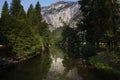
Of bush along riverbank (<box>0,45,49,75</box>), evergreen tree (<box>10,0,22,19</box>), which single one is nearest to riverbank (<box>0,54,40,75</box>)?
bush along riverbank (<box>0,45,49,75</box>)

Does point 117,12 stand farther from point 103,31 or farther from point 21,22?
point 21,22

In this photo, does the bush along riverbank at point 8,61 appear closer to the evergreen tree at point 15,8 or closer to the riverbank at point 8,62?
the riverbank at point 8,62

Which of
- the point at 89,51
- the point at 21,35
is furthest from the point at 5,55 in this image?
the point at 89,51

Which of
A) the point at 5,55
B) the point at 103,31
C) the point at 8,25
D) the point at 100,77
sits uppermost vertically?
the point at 8,25

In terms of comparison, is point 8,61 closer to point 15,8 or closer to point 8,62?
point 8,62

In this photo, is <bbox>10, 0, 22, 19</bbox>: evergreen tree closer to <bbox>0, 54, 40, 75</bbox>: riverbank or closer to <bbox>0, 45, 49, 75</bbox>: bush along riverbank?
<bbox>0, 45, 49, 75</bbox>: bush along riverbank

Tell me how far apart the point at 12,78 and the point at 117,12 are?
28.7 metres

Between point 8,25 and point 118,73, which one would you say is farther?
point 8,25

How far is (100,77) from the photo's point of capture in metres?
36.6

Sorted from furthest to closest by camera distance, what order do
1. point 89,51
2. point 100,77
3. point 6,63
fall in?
point 89,51, point 6,63, point 100,77

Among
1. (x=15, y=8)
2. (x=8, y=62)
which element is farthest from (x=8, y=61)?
(x=15, y=8)

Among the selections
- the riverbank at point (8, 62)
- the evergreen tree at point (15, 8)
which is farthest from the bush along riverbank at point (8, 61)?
the evergreen tree at point (15, 8)

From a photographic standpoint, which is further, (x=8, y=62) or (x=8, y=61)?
(x=8, y=61)

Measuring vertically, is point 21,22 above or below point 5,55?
above
